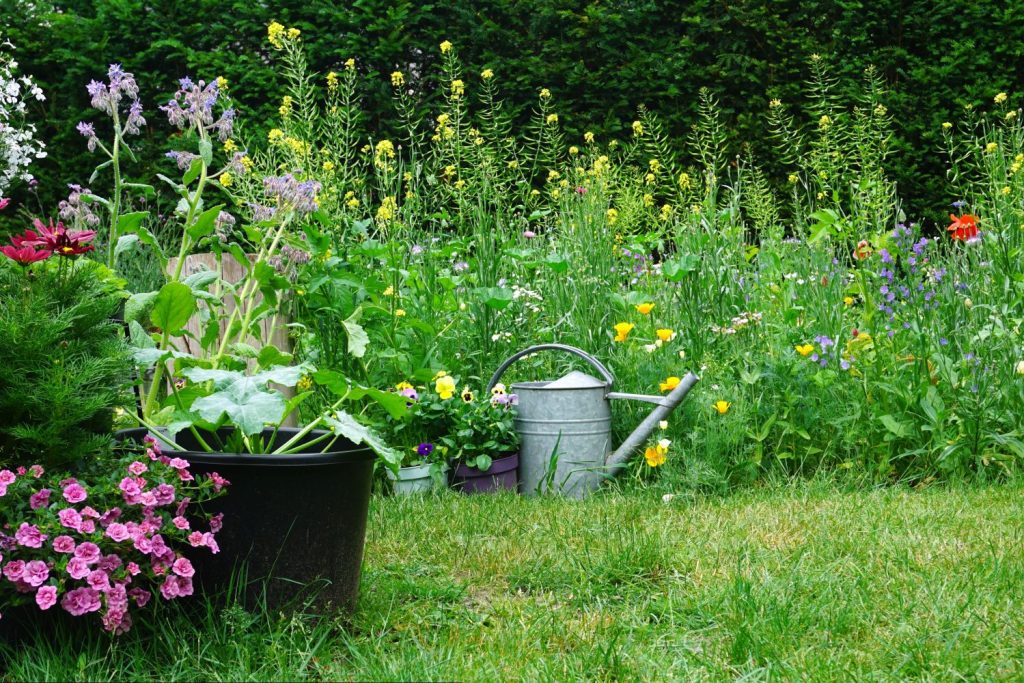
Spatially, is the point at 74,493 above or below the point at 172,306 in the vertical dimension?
below

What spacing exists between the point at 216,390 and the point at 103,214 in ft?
17.4

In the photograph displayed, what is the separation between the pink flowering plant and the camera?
1599mm

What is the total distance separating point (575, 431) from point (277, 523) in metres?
1.47

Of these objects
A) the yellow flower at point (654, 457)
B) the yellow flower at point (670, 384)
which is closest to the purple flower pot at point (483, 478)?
the yellow flower at point (654, 457)

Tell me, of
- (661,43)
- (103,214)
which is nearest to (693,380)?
(661,43)

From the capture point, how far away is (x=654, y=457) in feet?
10.2

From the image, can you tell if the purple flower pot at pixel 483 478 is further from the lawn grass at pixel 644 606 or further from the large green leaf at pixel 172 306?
the large green leaf at pixel 172 306

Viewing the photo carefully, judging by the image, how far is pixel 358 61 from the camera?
642cm

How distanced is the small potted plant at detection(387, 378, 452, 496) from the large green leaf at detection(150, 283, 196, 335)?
117 centimetres

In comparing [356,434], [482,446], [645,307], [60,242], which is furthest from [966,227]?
[60,242]

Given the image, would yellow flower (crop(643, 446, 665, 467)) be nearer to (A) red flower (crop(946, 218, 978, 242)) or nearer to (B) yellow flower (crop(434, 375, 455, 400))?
(B) yellow flower (crop(434, 375, 455, 400))

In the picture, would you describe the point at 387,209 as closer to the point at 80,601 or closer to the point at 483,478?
the point at 483,478

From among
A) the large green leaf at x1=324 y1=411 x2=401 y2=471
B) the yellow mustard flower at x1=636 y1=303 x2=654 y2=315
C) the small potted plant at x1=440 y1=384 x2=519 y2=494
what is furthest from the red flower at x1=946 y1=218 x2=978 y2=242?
the large green leaf at x1=324 y1=411 x2=401 y2=471

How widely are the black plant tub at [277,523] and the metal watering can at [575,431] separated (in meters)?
1.35
